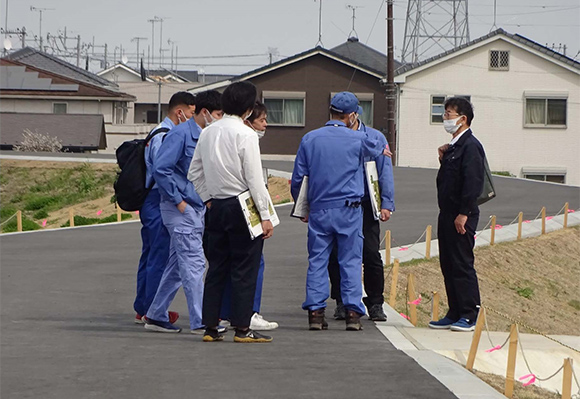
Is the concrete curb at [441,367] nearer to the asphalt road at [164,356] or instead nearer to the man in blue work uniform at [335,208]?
the asphalt road at [164,356]

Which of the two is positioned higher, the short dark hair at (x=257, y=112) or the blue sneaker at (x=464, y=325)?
the short dark hair at (x=257, y=112)

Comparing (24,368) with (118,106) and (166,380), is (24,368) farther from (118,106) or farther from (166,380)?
(118,106)

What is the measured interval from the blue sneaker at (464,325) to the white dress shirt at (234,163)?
7.76 ft

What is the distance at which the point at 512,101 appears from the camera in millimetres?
45062

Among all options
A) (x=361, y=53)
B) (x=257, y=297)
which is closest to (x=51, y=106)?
(x=361, y=53)

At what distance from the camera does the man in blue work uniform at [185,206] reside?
26.9 ft

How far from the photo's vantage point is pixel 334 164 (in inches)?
334

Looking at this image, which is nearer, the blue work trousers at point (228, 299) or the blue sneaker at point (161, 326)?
the blue work trousers at point (228, 299)

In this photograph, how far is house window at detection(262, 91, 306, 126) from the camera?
48000mm

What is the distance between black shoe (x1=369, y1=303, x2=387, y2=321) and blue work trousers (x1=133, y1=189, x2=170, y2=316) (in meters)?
1.90

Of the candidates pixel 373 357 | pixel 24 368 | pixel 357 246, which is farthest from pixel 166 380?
pixel 357 246

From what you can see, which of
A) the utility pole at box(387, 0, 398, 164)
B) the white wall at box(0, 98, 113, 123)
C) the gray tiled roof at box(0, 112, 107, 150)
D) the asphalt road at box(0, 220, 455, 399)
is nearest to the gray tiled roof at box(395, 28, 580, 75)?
the utility pole at box(387, 0, 398, 164)

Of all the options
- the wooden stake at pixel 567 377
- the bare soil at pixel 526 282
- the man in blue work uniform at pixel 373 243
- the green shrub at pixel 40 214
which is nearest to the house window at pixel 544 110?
the green shrub at pixel 40 214

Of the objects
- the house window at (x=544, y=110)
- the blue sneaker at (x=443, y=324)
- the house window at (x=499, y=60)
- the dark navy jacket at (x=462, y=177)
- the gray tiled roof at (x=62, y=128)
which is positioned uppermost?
the house window at (x=499, y=60)
